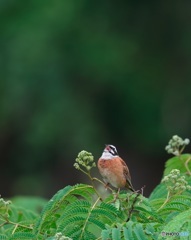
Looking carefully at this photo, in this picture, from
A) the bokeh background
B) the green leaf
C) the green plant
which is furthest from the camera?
the bokeh background

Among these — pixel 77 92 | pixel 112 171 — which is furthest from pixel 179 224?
pixel 77 92

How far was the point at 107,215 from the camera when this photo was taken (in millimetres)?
4230

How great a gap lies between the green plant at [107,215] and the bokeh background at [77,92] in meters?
14.4

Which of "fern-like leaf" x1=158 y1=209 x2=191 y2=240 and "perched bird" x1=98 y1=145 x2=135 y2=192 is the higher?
"perched bird" x1=98 y1=145 x2=135 y2=192

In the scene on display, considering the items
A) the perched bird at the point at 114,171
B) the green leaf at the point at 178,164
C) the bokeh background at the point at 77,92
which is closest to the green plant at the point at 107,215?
the perched bird at the point at 114,171

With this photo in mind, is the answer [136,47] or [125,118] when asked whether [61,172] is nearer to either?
Answer: [125,118]

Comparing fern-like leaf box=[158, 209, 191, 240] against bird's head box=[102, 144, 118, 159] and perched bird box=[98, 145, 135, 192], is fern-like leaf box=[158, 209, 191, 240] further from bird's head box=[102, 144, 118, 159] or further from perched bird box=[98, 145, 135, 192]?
bird's head box=[102, 144, 118, 159]

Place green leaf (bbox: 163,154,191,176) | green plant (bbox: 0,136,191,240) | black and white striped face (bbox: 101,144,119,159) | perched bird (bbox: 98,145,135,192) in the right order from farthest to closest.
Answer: green leaf (bbox: 163,154,191,176) → black and white striped face (bbox: 101,144,119,159) → perched bird (bbox: 98,145,135,192) → green plant (bbox: 0,136,191,240)

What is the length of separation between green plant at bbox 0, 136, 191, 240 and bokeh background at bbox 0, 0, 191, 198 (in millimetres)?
14387

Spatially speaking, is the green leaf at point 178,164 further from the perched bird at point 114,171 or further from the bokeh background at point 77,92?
the bokeh background at point 77,92

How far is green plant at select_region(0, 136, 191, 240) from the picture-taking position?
156 inches

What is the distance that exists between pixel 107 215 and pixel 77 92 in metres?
16.5

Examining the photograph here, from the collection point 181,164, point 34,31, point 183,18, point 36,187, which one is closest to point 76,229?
point 181,164

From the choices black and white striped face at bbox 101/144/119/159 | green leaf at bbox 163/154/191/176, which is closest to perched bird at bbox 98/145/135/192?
black and white striped face at bbox 101/144/119/159
